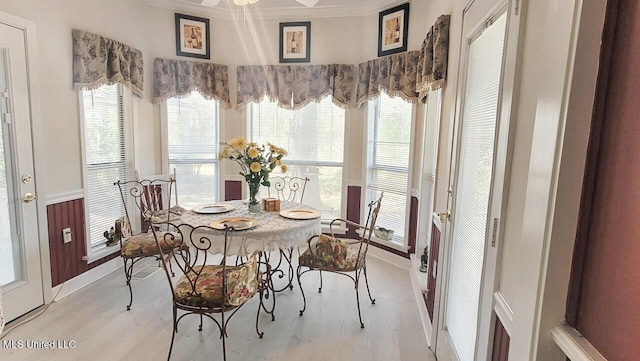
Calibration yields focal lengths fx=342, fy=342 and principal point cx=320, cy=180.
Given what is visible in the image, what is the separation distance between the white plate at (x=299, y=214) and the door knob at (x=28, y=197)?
190cm

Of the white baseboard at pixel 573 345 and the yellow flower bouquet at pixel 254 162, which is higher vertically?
the yellow flower bouquet at pixel 254 162

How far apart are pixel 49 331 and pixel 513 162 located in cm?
309

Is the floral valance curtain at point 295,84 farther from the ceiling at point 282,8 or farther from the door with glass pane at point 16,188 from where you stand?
the door with glass pane at point 16,188

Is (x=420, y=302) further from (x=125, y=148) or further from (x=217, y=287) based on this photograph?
(x=125, y=148)

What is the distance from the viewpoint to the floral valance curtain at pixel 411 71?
2.39m

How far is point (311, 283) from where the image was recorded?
3336 mm

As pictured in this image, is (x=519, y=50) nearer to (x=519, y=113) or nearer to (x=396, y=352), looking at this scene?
(x=519, y=113)

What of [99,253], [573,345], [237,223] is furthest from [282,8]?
[573,345]

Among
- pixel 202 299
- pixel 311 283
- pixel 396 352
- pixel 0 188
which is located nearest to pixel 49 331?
pixel 0 188

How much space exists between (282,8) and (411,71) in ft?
5.82

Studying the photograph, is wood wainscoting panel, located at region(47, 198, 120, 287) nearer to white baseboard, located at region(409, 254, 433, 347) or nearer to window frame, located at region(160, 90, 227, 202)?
window frame, located at region(160, 90, 227, 202)

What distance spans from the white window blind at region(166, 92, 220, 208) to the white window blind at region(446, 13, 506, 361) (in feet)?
10.8

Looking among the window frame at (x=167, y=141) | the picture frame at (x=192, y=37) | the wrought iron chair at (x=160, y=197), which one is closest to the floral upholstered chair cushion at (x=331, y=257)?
the wrought iron chair at (x=160, y=197)

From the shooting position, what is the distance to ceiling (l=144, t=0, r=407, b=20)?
379 centimetres
